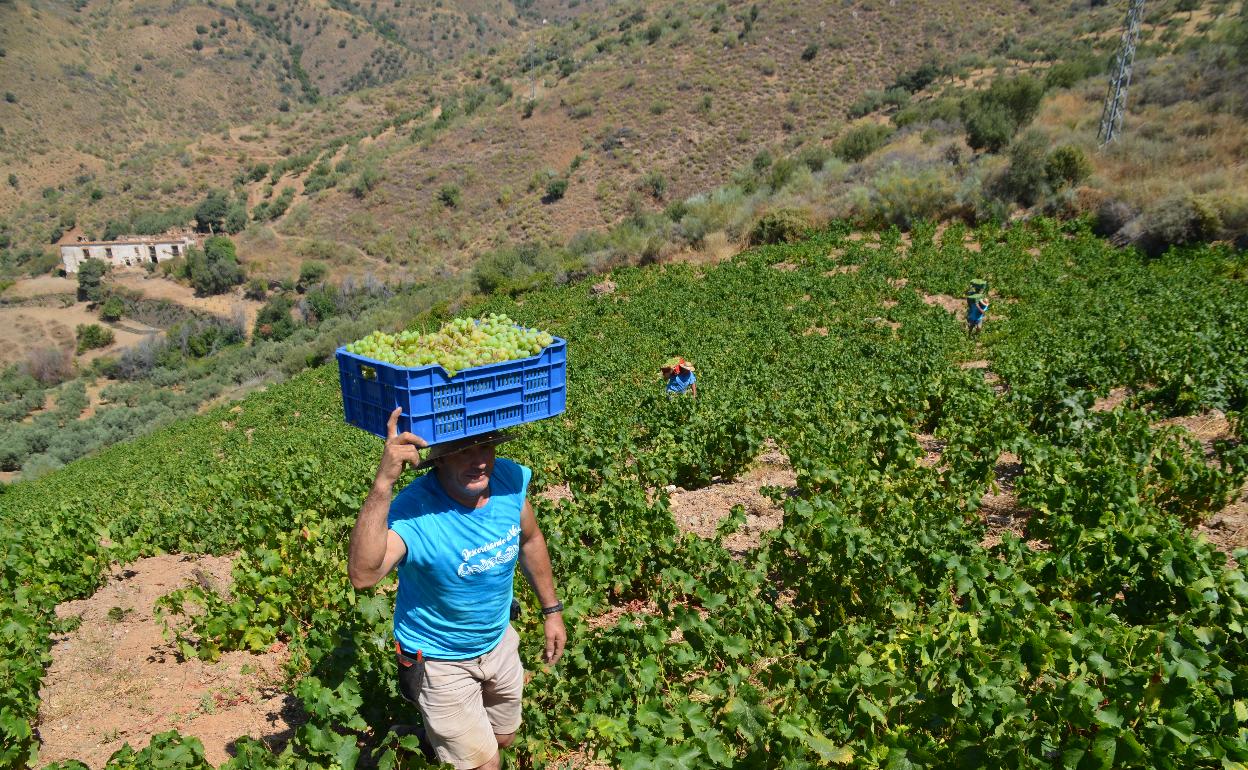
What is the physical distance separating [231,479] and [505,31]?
122507mm

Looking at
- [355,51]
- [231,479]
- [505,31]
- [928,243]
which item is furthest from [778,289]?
[505,31]

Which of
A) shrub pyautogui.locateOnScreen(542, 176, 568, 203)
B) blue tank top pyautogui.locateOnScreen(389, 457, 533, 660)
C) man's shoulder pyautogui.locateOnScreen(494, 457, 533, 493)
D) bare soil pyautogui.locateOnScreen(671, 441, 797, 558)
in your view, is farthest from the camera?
shrub pyautogui.locateOnScreen(542, 176, 568, 203)

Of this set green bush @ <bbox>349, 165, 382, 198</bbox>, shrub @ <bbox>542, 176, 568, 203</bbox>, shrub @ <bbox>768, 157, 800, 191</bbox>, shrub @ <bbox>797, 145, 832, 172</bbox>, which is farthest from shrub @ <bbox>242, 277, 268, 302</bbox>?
shrub @ <bbox>797, 145, 832, 172</bbox>

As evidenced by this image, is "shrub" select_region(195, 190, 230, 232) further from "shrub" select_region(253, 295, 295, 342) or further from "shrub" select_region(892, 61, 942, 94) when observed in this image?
"shrub" select_region(892, 61, 942, 94)

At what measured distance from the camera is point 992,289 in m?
19.7

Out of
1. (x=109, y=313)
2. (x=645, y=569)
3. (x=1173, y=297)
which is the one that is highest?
(x=645, y=569)

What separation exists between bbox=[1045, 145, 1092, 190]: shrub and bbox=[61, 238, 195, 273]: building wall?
191 ft

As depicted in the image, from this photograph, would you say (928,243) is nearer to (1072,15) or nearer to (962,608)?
(962,608)

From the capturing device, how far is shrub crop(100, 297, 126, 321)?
2025 inches

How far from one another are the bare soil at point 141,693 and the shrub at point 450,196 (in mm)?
49788

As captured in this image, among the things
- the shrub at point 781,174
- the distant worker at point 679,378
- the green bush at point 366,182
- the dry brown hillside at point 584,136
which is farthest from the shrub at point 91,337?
the distant worker at point 679,378

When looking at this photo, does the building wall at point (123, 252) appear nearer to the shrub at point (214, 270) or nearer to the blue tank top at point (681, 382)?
the shrub at point (214, 270)

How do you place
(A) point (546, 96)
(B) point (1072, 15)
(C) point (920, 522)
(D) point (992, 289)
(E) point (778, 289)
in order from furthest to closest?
(A) point (546, 96) → (B) point (1072, 15) → (E) point (778, 289) → (D) point (992, 289) → (C) point (920, 522)

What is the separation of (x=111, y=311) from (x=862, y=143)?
163 ft
